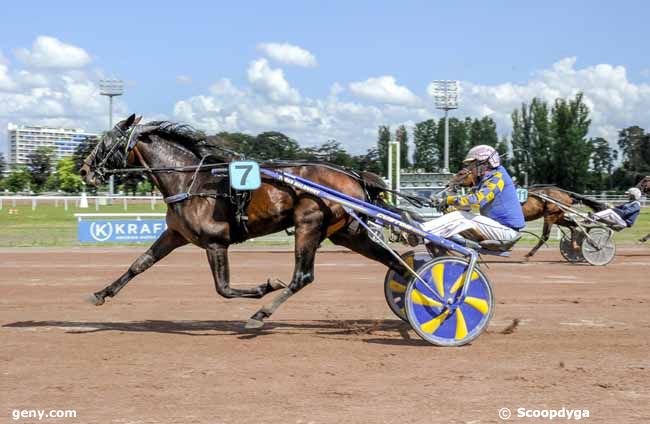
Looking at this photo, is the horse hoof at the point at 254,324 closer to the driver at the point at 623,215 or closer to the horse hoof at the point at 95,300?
the horse hoof at the point at 95,300

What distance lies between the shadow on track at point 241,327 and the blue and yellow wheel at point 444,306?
369mm

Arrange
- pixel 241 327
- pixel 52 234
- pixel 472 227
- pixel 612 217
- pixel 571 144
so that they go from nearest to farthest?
pixel 472 227
pixel 241 327
pixel 612 217
pixel 52 234
pixel 571 144

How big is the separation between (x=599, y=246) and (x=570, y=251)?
0.62 metres

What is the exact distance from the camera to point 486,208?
587 cm

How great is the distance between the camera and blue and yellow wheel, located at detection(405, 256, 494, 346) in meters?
5.59

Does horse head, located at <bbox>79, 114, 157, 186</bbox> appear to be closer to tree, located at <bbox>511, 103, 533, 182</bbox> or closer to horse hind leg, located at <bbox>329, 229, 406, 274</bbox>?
horse hind leg, located at <bbox>329, 229, 406, 274</bbox>

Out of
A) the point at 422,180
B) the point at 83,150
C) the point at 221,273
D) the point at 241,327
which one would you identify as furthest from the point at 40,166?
the point at 221,273

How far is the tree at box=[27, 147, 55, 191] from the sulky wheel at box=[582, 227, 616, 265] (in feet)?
211

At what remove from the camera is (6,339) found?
6027 millimetres

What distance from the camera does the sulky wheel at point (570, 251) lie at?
13.0 metres

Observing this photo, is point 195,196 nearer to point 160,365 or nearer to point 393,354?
point 160,365

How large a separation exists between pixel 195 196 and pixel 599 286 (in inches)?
237

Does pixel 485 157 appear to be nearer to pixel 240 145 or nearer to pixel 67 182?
pixel 240 145

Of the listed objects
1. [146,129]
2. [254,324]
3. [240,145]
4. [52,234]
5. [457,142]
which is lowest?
[52,234]
